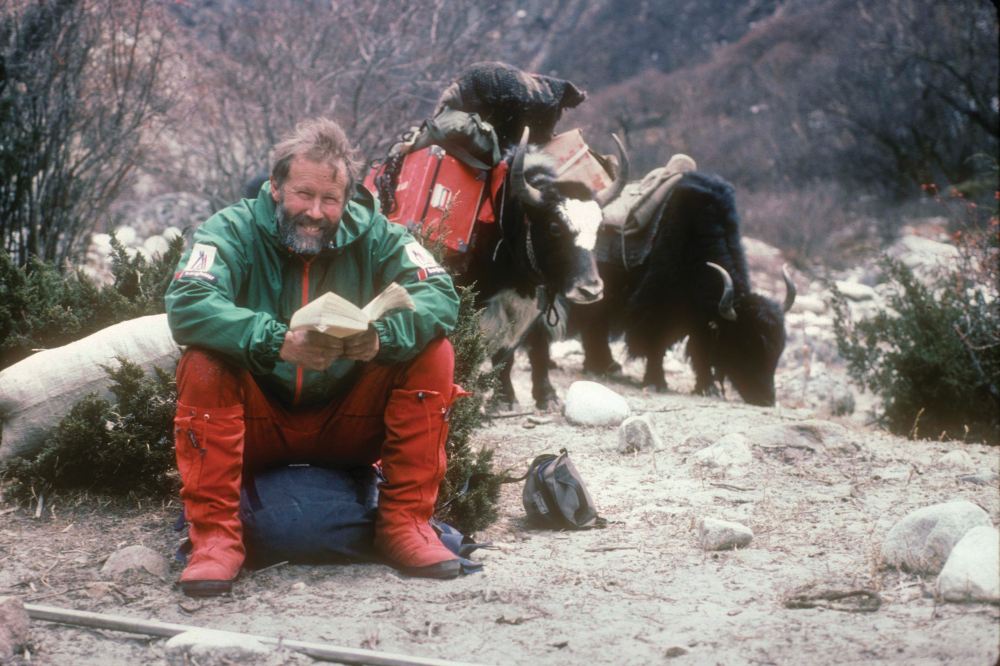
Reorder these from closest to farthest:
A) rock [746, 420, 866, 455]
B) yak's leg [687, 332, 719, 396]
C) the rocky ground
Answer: the rocky ground
rock [746, 420, 866, 455]
yak's leg [687, 332, 719, 396]

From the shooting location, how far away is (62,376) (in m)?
3.84

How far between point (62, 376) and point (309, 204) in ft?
4.36

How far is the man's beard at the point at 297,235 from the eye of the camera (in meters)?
3.16

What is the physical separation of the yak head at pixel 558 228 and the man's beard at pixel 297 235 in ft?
7.22

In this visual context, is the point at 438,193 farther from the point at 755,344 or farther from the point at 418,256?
the point at 755,344

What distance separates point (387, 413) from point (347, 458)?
1.01ft

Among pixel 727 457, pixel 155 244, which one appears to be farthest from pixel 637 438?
pixel 155 244

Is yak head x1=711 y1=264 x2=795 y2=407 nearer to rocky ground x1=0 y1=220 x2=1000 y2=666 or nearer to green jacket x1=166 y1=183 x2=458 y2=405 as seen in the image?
rocky ground x1=0 y1=220 x2=1000 y2=666

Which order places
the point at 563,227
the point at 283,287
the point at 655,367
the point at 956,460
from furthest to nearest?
the point at 655,367 < the point at 563,227 < the point at 956,460 < the point at 283,287

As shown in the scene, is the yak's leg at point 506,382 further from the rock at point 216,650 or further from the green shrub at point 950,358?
the rock at point 216,650

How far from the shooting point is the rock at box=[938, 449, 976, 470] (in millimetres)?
4652

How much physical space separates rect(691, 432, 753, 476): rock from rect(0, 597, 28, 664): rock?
2835 mm

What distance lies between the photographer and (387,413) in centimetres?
322

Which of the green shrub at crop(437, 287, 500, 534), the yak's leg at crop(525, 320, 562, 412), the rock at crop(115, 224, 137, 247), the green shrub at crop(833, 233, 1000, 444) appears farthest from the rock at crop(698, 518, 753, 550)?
the rock at crop(115, 224, 137, 247)
